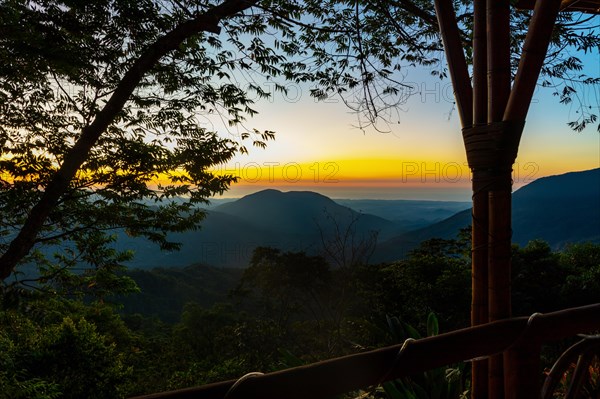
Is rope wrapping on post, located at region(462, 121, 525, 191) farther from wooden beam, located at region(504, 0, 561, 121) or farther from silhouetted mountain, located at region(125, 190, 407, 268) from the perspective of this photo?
silhouetted mountain, located at region(125, 190, 407, 268)

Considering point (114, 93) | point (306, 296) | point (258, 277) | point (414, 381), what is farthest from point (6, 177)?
point (306, 296)

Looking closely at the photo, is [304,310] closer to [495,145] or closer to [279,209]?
[495,145]

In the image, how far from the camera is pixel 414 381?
7.90 feet

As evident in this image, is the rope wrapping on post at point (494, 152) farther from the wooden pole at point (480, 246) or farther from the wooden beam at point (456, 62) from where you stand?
the wooden beam at point (456, 62)

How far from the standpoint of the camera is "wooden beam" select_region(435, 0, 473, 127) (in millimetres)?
1614

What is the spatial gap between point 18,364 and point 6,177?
3.94 metres

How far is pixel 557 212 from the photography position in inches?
2741

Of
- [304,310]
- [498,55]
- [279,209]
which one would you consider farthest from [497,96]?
[279,209]

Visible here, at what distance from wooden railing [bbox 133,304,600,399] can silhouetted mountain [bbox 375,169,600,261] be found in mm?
50494

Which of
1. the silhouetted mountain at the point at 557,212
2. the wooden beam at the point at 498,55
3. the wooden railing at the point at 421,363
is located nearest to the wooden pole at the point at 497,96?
the wooden beam at the point at 498,55

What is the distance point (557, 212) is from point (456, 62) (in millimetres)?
80834

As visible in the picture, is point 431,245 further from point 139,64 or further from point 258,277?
point 139,64

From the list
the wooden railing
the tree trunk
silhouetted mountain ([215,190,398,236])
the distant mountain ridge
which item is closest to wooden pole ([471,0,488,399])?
the wooden railing

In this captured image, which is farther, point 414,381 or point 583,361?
point 414,381
